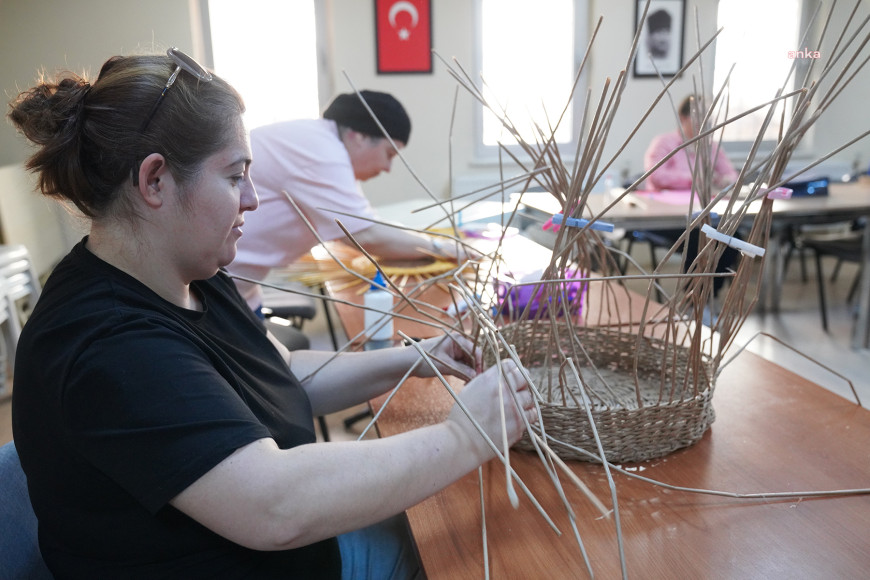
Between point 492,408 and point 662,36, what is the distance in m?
5.04

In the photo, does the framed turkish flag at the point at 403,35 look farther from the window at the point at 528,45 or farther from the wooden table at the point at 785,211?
the wooden table at the point at 785,211

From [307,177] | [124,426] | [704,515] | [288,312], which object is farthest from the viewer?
[288,312]

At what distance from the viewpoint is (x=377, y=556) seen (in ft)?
3.67

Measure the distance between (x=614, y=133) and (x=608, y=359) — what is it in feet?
14.5

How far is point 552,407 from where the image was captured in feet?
3.12

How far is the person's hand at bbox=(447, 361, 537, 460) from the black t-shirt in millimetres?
266

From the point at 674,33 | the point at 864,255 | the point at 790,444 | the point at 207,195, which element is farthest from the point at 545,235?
the point at 207,195

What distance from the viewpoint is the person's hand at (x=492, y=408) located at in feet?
2.86

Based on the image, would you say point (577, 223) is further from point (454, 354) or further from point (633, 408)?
point (454, 354)

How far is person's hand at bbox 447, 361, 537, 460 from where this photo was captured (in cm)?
87

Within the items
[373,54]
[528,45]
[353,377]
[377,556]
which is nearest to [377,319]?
[353,377]

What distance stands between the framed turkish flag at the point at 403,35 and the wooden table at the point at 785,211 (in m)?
1.77

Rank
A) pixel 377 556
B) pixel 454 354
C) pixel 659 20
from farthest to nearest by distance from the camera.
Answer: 1. pixel 659 20
2. pixel 454 354
3. pixel 377 556

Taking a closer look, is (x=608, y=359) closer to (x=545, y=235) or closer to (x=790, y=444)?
(x=790, y=444)
